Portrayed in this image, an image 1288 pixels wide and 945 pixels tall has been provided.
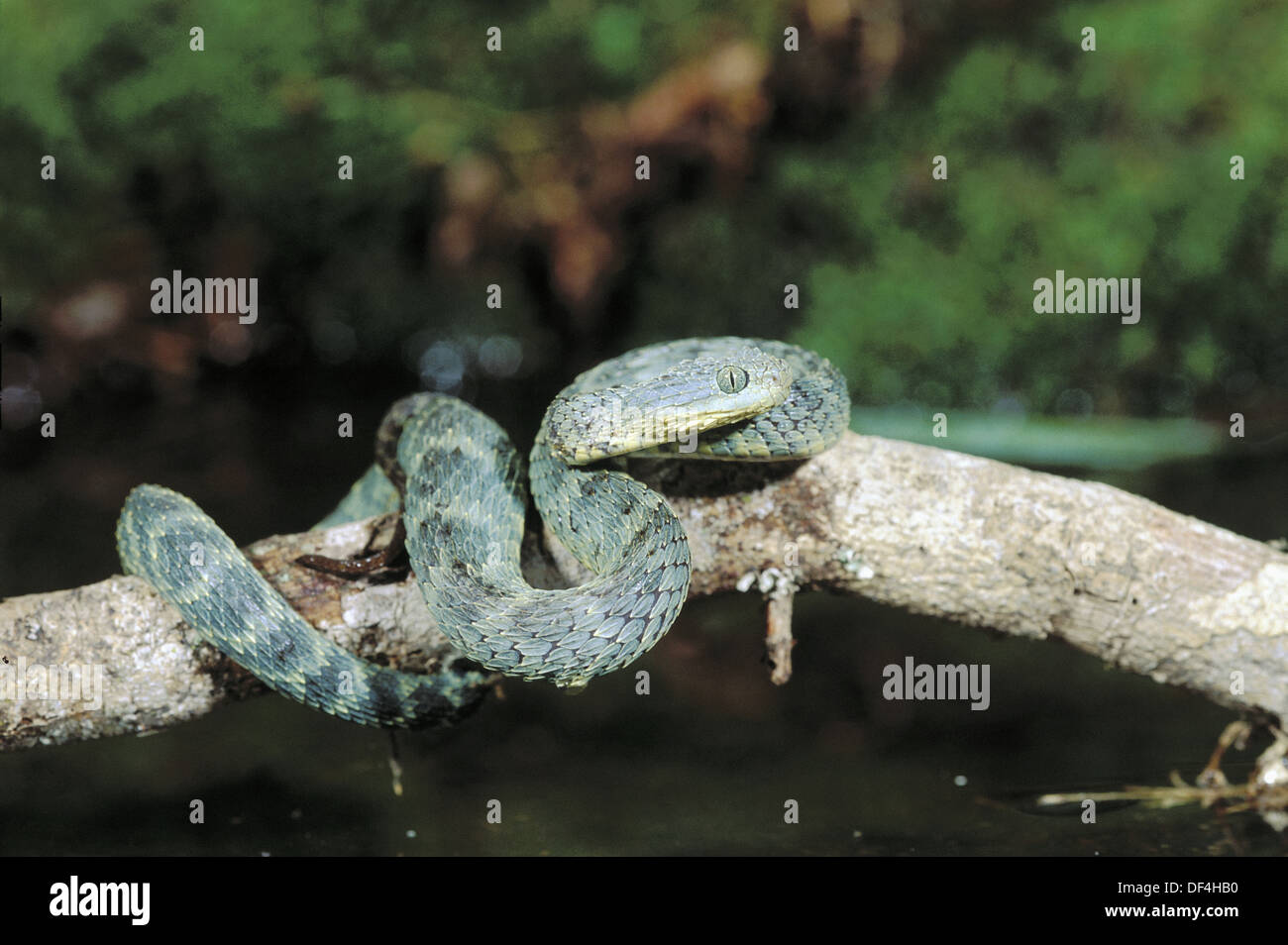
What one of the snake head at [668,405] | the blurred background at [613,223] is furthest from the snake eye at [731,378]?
the blurred background at [613,223]

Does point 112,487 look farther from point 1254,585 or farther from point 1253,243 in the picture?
point 1253,243

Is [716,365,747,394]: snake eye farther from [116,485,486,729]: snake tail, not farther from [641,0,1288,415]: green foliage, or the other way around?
[641,0,1288,415]: green foliage

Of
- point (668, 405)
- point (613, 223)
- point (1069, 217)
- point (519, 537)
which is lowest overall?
point (519, 537)

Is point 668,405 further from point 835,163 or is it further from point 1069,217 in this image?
point 835,163

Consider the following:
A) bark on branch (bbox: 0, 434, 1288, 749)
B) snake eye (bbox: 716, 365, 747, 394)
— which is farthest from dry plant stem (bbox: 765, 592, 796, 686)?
snake eye (bbox: 716, 365, 747, 394)

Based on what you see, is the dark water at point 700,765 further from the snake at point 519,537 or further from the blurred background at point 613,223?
the blurred background at point 613,223

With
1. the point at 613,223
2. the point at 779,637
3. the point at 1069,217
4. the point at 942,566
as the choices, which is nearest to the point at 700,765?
the point at 779,637
